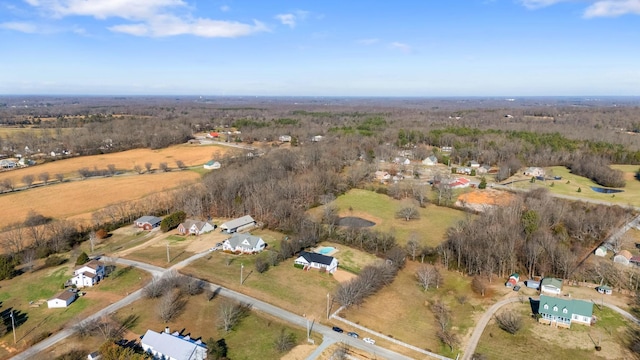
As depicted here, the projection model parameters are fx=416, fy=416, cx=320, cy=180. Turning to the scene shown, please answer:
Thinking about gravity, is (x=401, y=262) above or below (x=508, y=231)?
below

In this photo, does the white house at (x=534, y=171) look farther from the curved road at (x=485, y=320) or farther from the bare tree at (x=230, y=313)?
the bare tree at (x=230, y=313)

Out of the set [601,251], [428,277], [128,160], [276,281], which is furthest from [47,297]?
[128,160]

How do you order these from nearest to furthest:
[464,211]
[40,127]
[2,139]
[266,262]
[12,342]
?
[12,342]
[266,262]
[464,211]
[2,139]
[40,127]

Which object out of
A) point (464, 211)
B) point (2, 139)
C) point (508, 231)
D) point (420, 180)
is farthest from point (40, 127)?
point (508, 231)

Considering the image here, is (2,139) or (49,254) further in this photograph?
(2,139)

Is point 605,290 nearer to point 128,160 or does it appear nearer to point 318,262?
point 318,262

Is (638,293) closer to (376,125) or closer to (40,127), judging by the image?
(376,125)
